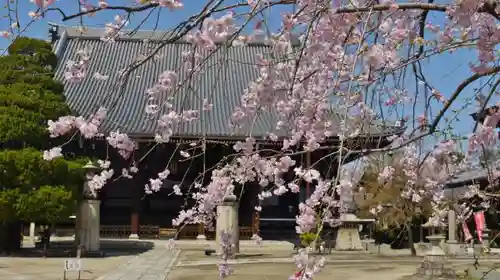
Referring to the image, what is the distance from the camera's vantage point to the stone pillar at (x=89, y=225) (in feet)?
55.8

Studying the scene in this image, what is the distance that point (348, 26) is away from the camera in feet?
11.2

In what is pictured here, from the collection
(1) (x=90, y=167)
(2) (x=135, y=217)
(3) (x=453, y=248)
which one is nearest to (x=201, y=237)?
(2) (x=135, y=217)

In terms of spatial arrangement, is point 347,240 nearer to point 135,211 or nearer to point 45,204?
point 135,211

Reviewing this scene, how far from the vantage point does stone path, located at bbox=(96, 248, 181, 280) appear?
1226 cm

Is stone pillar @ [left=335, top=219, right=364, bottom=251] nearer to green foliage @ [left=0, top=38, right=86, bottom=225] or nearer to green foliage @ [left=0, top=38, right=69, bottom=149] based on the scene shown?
green foliage @ [left=0, top=38, right=86, bottom=225]

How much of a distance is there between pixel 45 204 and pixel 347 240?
1012 cm

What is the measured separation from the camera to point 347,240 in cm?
2094

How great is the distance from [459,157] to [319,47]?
7.14 ft

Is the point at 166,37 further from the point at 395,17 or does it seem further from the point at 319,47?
the point at 395,17

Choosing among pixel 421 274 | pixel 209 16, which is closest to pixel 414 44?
pixel 209 16

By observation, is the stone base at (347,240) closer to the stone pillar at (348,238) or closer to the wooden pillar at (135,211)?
the stone pillar at (348,238)

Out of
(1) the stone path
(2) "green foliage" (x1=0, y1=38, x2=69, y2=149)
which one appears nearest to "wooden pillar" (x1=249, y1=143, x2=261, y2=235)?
(1) the stone path

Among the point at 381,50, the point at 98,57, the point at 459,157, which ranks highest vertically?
the point at 98,57

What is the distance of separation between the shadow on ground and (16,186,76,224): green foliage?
1612 millimetres
